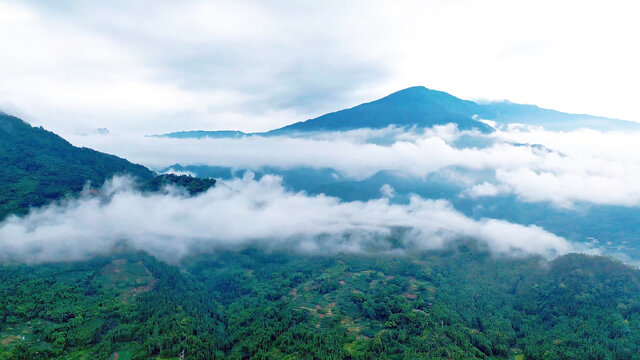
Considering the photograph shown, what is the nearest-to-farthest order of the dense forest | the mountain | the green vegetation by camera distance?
the green vegetation, the dense forest, the mountain

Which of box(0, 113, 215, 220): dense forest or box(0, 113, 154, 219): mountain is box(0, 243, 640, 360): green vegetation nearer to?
box(0, 113, 215, 220): dense forest

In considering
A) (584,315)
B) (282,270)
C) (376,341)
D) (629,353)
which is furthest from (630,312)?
(282,270)

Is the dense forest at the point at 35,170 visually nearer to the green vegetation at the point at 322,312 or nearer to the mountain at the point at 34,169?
the mountain at the point at 34,169

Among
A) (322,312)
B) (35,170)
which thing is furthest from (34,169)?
(322,312)

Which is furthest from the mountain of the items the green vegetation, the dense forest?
the green vegetation

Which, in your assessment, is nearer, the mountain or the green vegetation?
the green vegetation

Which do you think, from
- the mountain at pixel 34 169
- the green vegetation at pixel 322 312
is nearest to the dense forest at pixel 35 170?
the mountain at pixel 34 169
